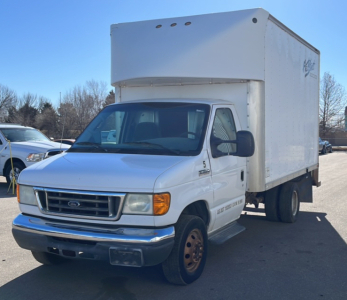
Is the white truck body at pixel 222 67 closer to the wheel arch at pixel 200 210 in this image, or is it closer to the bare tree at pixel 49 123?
the wheel arch at pixel 200 210

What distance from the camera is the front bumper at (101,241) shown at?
14.0ft

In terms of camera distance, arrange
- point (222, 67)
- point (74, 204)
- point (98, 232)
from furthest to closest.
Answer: point (222, 67)
point (74, 204)
point (98, 232)

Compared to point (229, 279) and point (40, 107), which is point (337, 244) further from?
point (40, 107)

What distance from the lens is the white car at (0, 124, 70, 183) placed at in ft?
41.2

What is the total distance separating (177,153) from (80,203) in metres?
1.24

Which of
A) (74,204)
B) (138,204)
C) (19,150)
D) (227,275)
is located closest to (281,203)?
(227,275)

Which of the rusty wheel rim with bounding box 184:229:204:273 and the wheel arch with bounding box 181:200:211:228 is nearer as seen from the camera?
the rusty wheel rim with bounding box 184:229:204:273

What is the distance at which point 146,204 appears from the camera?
14.2 ft

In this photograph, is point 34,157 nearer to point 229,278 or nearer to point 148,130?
point 148,130

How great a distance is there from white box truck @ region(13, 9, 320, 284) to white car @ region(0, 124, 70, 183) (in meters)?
6.23

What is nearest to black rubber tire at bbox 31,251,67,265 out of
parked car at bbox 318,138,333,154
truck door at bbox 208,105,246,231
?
truck door at bbox 208,105,246,231

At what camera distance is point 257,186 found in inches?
251

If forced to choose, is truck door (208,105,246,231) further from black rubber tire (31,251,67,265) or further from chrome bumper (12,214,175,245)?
black rubber tire (31,251,67,265)

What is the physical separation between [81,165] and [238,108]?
8.66ft
